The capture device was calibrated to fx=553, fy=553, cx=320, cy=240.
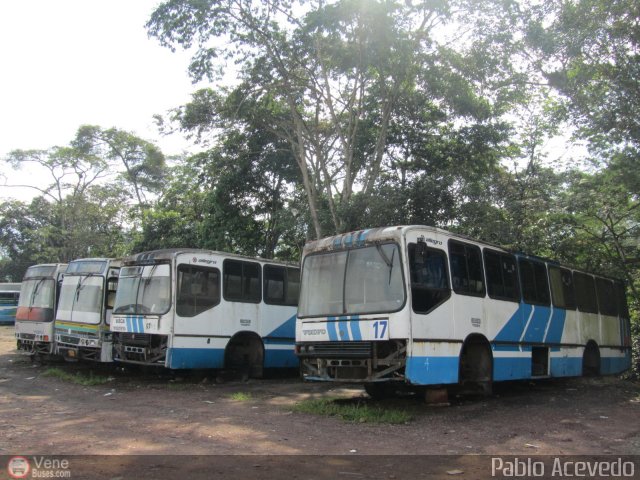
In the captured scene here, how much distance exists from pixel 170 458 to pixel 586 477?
4.06 meters

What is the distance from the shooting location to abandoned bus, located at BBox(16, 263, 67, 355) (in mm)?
Result: 14383

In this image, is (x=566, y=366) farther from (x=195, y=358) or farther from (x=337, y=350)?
(x=195, y=358)

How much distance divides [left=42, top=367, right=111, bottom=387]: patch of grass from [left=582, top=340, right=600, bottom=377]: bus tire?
11042 millimetres

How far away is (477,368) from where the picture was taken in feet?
31.0

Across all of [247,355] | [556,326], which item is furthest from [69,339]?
[556,326]

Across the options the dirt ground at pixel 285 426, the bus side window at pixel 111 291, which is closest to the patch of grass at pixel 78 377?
the dirt ground at pixel 285 426

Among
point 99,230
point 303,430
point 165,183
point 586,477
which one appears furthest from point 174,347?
point 165,183

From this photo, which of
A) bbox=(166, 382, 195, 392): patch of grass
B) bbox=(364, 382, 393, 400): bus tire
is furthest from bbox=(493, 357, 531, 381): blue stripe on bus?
bbox=(166, 382, 195, 392): patch of grass

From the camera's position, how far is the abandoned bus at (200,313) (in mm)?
11352

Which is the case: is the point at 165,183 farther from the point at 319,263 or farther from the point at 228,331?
the point at 319,263

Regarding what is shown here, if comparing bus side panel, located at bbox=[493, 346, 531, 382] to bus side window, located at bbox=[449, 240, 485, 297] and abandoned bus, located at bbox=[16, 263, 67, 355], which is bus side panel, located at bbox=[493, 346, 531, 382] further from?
abandoned bus, located at bbox=[16, 263, 67, 355]

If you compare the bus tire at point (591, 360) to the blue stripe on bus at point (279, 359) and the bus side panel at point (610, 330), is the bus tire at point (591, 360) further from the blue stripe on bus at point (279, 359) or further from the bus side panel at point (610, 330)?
the blue stripe on bus at point (279, 359)

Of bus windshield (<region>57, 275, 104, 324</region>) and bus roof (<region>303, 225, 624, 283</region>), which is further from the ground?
bus roof (<region>303, 225, 624, 283</region>)

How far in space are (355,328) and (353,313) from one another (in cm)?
24
